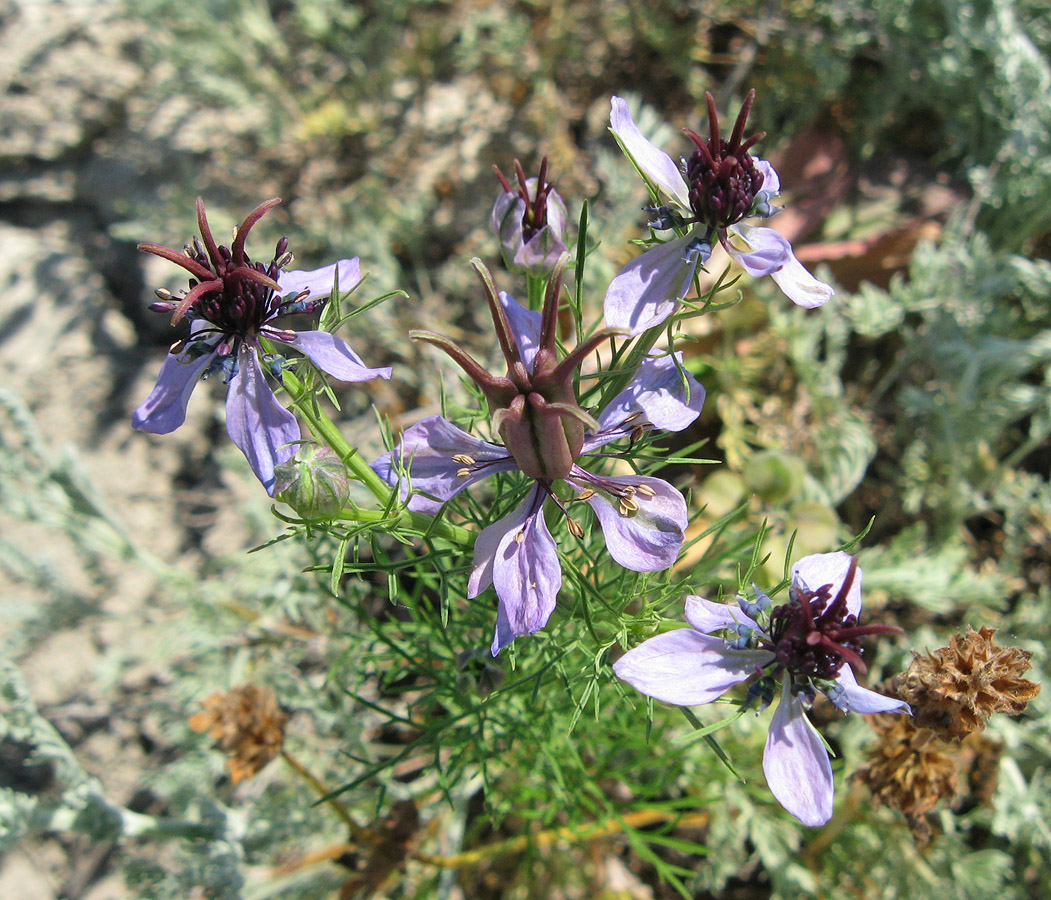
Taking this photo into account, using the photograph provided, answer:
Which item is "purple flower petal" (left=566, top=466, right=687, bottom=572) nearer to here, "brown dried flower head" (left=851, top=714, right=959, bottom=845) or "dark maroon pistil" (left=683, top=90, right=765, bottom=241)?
"dark maroon pistil" (left=683, top=90, right=765, bottom=241)

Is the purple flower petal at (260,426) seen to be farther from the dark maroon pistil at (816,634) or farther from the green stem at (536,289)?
the dark maroon pistil at (816,634)

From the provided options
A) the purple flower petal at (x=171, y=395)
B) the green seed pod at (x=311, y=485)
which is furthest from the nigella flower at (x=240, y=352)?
the green seed pod at (x=311, y=485)

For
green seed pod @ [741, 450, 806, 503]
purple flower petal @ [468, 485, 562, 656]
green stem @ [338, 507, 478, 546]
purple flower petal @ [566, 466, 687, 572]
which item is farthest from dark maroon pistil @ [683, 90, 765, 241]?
green seed pod @ [741, 450, 806, 503]

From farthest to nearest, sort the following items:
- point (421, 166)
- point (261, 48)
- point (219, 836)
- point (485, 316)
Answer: point (261, 48) → point (421, 166) → point (485, 316) → point (219, 836)

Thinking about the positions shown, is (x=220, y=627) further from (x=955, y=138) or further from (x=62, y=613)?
(x=955, y=138)

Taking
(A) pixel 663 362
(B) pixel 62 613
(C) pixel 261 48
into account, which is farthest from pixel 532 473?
(C) pixel 261 48

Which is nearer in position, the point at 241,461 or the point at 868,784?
the point at 868,784

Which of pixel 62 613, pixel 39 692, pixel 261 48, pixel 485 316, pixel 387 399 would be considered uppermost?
pixel 261 48

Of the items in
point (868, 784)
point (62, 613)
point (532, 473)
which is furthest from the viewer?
point (62, 613)
